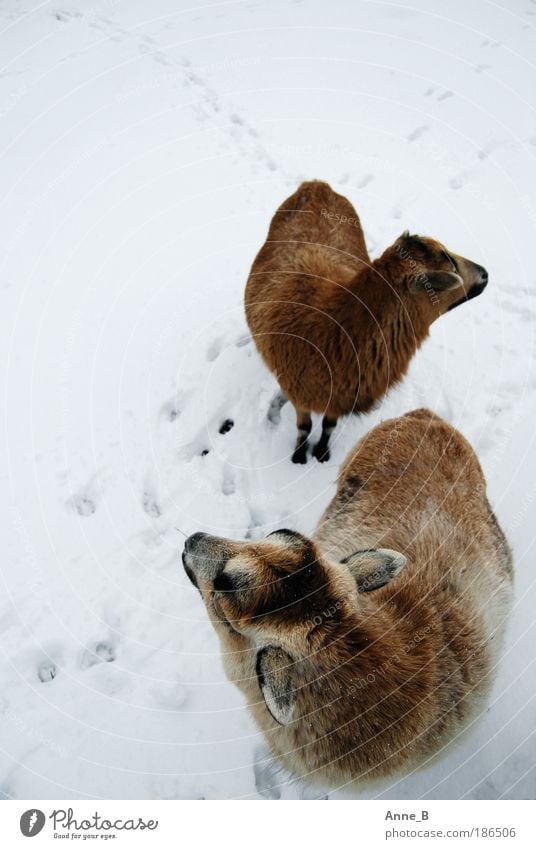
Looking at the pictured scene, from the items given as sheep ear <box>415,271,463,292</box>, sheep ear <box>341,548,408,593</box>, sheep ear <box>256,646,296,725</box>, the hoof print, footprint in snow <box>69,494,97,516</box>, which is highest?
sheep ear <box>415,271,463,292</box>

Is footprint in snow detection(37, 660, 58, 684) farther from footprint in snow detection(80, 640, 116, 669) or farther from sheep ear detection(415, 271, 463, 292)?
sheep ear detection(415, 271, 463, 292)

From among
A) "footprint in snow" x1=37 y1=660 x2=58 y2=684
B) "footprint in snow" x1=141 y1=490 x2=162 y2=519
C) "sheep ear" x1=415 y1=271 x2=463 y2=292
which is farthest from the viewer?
"footprint in snow" x1=141 y1=490 x2=162 y2=519

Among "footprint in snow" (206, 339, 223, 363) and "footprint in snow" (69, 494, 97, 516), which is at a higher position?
"footprint in snow" (206, 339, 223, 363)

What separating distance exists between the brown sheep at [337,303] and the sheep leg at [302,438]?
0.01 m

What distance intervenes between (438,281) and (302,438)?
2.20m

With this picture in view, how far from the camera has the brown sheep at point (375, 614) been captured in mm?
2936

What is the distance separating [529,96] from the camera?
8.68m

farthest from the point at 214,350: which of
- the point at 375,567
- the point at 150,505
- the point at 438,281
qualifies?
the point at 375,567

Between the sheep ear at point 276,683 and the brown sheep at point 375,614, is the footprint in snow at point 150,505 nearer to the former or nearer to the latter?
the brown sheep at point 375,614

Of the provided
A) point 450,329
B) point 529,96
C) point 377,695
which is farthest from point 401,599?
point 529,96

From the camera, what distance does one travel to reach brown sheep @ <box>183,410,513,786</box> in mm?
2936

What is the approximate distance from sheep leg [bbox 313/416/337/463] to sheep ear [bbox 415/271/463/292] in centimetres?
161

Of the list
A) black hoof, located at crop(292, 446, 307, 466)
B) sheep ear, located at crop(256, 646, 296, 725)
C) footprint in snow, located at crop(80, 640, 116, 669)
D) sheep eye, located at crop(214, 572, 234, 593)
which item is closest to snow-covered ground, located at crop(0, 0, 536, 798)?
footprint in snow, located at crop(80, 640, 116, 669)
